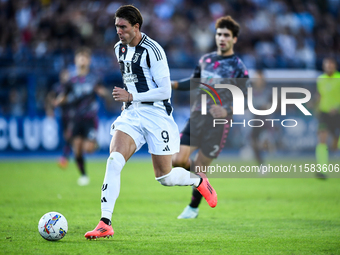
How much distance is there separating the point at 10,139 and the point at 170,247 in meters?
12.3

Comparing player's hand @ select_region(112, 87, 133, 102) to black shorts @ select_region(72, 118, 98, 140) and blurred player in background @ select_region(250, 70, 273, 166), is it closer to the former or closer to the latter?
black shorts @ select_region(72, 118, 98, 140)

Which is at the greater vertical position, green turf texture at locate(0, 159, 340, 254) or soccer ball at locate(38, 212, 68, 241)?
soccer ball at locate(38, 212, 68, 241)

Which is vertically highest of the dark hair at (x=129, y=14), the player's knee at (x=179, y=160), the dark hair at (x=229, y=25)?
the dark hair at (x=129, y=14)

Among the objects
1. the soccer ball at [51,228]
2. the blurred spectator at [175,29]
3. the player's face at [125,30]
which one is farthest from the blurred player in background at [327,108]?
the soccer ball at [51,228]

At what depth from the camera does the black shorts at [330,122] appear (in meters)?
11.4

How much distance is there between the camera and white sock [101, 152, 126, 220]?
4885 millimetres

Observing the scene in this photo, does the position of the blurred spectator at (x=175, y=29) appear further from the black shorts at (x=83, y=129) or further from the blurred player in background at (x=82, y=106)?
the black shorts at (x=83, y=129)

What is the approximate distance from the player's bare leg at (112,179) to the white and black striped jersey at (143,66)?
507 millimetres

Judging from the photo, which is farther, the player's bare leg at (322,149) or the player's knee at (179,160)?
the player's bare leg at (322,149)

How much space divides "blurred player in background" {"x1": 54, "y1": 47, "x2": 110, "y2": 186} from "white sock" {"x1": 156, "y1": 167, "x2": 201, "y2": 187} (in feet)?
16.5

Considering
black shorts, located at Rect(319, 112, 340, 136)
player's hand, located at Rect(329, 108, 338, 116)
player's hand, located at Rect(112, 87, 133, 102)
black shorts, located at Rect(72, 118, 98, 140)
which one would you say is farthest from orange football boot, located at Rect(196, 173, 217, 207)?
player's hand, located at Rect(329, 108, 338, 116)

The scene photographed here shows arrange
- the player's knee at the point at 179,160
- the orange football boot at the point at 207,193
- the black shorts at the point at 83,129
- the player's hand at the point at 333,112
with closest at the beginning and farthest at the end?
the orange football boot at the point at 207,193
the player's knee at the point at 179,160
the black shorts at the point at 83,129
the player's hand at the point at 333,112

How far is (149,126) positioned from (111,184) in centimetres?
75

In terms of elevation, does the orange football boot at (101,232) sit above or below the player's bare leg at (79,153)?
above
